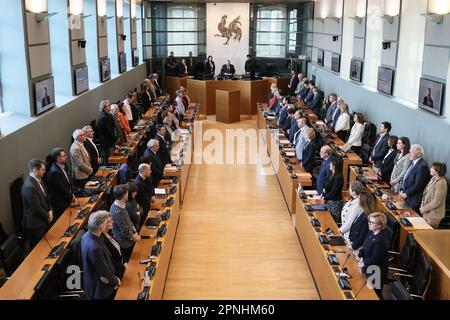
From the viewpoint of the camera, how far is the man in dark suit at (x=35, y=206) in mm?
6613

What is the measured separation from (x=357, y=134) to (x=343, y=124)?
124 centimetres

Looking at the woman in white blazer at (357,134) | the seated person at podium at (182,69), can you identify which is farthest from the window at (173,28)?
the woman in white blazer at (357,134)

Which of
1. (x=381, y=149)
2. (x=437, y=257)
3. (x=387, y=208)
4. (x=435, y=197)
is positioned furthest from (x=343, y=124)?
(x=437, y=257)

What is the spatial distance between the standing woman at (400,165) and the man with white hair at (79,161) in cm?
528

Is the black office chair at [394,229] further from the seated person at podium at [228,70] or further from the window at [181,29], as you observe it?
the window at [181,29]

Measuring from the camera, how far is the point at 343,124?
12.3 m

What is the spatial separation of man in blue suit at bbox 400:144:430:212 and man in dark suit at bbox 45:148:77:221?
202 inches

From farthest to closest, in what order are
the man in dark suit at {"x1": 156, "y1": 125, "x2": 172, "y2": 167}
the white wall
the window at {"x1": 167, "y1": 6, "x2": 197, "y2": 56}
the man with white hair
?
the white wall → the window at {"x1": 167, "y1": 6, "x2": 197, "y2": 56} → the man in dark suit at {"x1": 156, "y1": 125, "x2": 172, "y2": 167} → the man with white hair

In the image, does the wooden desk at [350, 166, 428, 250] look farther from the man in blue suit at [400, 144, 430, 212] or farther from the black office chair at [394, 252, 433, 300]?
the black office chair at [394, 252, 433, 300]

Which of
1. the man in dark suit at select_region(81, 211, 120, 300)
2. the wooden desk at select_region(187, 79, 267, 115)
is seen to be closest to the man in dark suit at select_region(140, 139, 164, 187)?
the man in dark suit at select_region(81, 211, 120, 300)

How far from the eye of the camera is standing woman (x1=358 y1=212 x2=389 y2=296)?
556cm

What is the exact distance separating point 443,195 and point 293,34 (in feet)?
52.0
